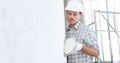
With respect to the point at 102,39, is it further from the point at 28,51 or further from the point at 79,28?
the point at 28,51

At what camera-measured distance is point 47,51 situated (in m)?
0.19

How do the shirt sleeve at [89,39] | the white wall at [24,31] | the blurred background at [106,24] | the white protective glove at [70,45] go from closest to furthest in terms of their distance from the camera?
the white wall at [24,31], the white protective glove at [70,45], the shirt sleeve at [89,39], the blurred background at [106,24]

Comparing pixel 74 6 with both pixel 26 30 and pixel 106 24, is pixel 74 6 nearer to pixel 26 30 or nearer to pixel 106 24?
pixel 26 30

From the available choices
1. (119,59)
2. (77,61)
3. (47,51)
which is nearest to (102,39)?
(119,59)

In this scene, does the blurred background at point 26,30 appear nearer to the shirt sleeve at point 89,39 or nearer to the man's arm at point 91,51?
the man's arm at point 91,51

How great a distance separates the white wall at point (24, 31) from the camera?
→ 117mm

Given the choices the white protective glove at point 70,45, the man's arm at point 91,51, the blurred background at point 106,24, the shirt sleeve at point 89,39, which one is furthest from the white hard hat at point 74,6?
the blurred background at point 106,24

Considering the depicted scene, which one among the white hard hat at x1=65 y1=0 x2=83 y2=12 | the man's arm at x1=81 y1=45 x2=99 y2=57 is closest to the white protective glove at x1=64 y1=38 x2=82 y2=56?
the white hard hat at x1=65 y1=0 x2=83 y2=12

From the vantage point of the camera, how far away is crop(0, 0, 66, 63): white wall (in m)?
0.12

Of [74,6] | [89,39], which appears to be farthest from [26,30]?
[89,39]

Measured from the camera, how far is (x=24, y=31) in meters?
0.14

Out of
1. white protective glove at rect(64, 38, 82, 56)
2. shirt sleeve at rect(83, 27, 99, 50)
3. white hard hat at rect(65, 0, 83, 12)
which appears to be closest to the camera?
white protective glove at rect(64, 38, 82, 56)

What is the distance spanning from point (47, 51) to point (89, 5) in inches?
94.0

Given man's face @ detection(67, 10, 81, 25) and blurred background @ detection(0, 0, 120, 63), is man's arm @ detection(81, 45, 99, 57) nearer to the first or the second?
man's face @ detection(67, 10, 81, 25)
